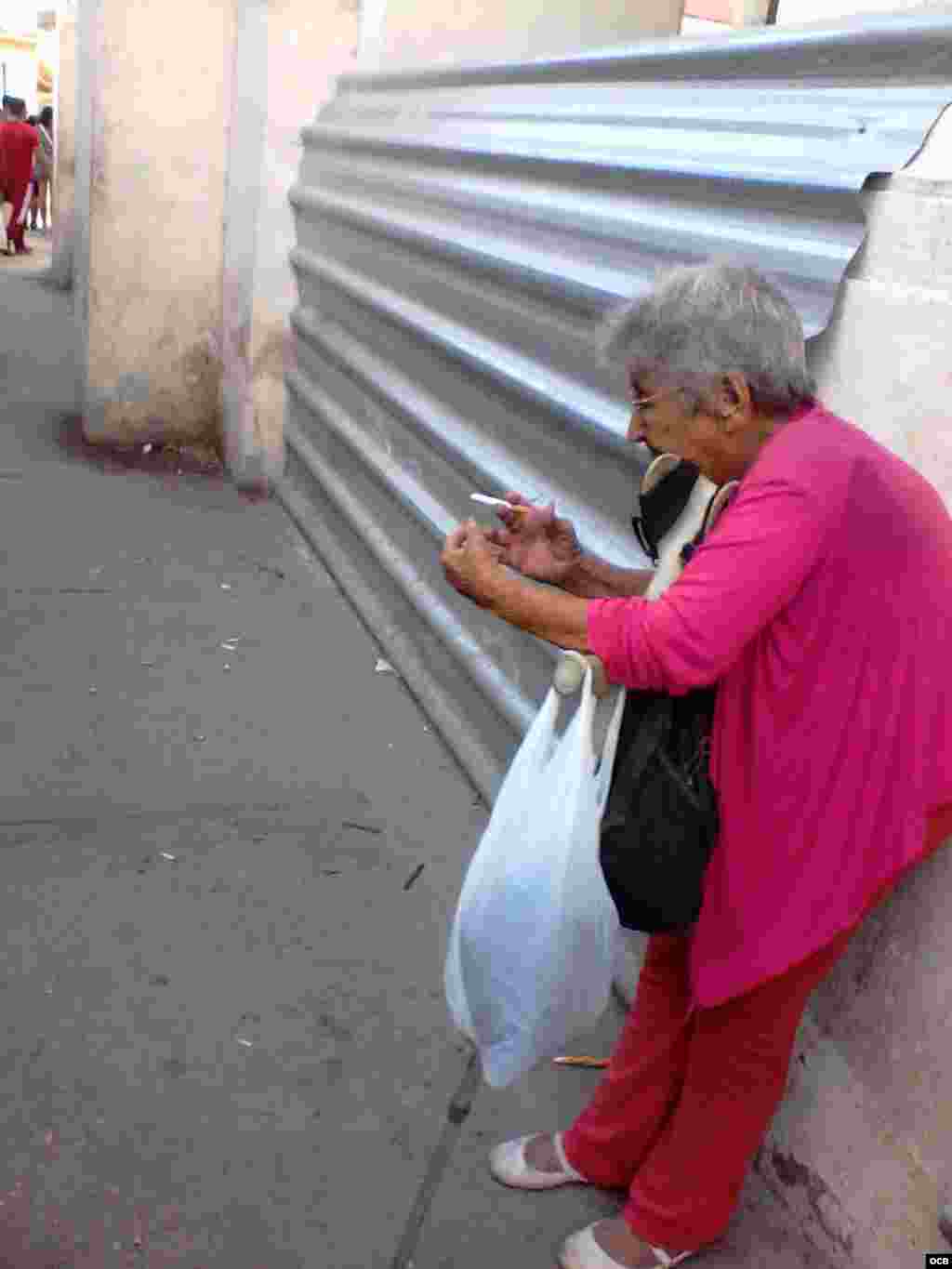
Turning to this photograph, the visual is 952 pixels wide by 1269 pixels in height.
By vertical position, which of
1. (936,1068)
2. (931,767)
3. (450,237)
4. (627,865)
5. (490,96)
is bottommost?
(936,1068)

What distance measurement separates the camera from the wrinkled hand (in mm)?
2006

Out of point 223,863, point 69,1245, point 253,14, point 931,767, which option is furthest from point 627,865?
point 253,14

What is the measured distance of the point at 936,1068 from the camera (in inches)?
81.7

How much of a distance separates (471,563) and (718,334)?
0.52 metres

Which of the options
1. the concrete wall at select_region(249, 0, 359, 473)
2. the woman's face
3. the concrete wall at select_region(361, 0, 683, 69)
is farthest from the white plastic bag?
the concrete wall at select_region(249, 0, 359, 473)

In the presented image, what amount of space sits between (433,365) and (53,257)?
12.4 m

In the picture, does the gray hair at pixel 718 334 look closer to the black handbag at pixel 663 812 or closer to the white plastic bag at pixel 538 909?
the black handbag at pixel 663 812

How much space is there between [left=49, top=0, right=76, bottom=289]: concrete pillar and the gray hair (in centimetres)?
1287

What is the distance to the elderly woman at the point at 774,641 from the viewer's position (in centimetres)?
179

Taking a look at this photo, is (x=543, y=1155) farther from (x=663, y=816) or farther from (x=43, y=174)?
(x=43, y=174)

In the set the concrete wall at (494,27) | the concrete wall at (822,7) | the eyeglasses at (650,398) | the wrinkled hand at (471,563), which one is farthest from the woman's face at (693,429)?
the concrete wall at (494,27)

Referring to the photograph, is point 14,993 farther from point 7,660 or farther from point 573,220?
point 573,220

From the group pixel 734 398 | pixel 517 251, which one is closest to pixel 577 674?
pixel 734 398

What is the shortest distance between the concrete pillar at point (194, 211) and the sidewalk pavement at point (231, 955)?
2.07 meters
